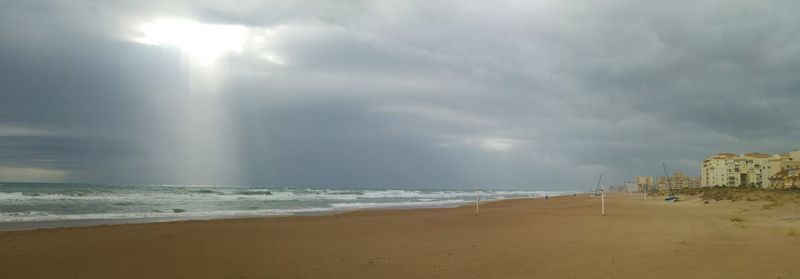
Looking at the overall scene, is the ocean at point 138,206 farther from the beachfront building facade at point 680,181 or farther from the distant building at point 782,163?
the beachfront building facade at point 680,181

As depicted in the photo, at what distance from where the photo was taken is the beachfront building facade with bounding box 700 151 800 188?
99375 mm

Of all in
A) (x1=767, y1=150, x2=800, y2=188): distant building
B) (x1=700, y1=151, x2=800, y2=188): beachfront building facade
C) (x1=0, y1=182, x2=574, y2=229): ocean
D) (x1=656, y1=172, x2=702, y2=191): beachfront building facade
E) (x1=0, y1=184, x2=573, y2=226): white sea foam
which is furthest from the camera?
(x1=656, y1=172, x2=702, y2=191): beachfront building facade

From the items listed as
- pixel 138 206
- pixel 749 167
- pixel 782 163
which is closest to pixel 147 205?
pixel 138 206

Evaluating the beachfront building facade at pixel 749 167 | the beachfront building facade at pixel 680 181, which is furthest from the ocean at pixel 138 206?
the beachfront building facade at pixel 680 181

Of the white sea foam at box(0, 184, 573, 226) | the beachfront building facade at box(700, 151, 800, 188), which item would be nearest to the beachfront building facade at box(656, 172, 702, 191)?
the beachfront building facade at box(700, 151, 800, 188)

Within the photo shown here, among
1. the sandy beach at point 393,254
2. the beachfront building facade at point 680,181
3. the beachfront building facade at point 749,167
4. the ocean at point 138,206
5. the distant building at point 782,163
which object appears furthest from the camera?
the beachfront building facade at point 680,181

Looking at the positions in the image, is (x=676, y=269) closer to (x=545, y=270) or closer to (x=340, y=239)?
(x=545, y=270)

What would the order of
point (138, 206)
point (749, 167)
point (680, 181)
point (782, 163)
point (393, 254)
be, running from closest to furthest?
point (393, 254) → point (138, 206) → point (782, 163) → point (749, 167) → point (680, 181)

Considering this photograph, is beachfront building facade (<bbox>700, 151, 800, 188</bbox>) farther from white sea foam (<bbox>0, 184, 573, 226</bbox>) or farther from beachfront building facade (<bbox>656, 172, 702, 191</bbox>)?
white sea foam (<bbox>0, 184, 573, 226</bbox>)

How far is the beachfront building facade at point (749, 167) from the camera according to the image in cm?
9938

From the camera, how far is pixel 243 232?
14.3m

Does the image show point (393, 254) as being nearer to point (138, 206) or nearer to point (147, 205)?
point (138, 206)

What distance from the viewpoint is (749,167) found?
10500cm

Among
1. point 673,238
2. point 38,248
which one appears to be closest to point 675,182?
point 673,238
